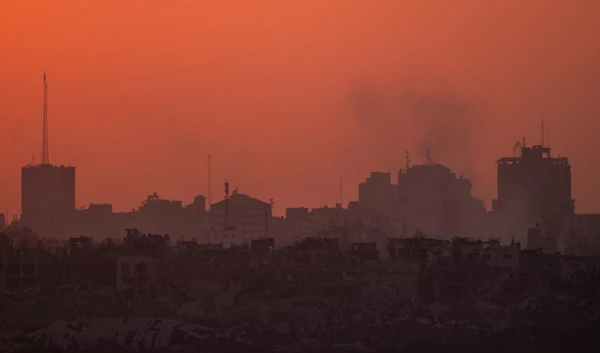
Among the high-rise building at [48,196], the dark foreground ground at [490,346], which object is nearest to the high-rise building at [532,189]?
the high-rise building at [48,196]

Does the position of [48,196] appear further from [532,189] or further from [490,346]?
[490,346]

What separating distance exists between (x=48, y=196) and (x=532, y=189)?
40.1 m

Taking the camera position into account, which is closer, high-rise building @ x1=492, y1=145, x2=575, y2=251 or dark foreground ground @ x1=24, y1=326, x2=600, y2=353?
dark foreground ground @ x1=24, y1=326, x2=600, y2=353

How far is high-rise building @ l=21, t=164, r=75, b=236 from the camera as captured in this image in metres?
122

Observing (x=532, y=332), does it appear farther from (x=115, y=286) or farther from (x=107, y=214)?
(x=107, y=214)

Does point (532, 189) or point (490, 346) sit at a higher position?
point (532, 189)

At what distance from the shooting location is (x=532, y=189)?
438 ft

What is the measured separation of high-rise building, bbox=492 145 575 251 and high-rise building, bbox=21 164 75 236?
34467mm

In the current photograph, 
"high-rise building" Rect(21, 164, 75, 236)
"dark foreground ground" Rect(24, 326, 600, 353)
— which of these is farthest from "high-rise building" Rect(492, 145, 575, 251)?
"dark foreground ground" Rect(24, 326, 600, 353)

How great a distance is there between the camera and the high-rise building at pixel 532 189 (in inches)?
4983

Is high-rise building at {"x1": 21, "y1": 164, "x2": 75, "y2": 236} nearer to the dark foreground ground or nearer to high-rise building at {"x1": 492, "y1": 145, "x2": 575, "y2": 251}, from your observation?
high-rise building at {"x1": 492, "y1": 145, "x2": 575, "y2": 251}

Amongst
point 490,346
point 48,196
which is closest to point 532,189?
point 48,196

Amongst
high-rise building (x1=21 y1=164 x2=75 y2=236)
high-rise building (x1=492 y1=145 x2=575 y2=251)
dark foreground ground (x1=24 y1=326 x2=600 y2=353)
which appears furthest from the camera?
high-rise building (x1=492 y1=145 x2=575 y2=251)

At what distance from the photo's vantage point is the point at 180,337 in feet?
159
